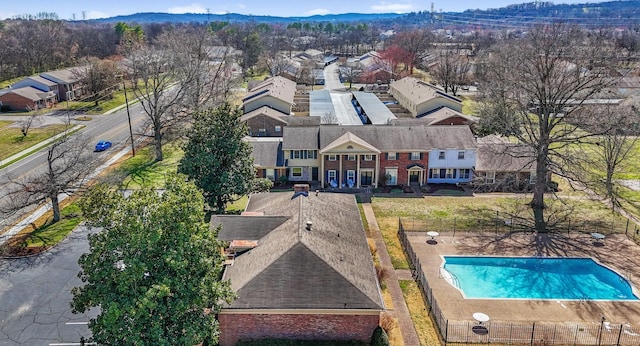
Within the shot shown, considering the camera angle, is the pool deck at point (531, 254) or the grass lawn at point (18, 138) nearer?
the pool deck at point (531, 254)

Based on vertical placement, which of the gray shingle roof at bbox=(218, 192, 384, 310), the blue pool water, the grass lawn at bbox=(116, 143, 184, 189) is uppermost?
the gray shingle roof at bbox=(218, 192, 384, 310)

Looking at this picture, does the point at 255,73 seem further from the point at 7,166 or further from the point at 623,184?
the point at 623,184

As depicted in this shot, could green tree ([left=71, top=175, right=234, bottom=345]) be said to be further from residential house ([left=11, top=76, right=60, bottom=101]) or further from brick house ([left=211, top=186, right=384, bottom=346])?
residential house ([left=11, top=76, right=60, bottom=101])

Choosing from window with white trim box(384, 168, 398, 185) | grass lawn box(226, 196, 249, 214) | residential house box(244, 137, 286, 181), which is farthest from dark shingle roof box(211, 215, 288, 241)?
window with white trim box(384, 168, 398, 185)

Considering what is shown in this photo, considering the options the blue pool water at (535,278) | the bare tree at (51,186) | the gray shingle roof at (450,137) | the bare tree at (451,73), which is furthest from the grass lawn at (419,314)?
the bare tree at (451,73)

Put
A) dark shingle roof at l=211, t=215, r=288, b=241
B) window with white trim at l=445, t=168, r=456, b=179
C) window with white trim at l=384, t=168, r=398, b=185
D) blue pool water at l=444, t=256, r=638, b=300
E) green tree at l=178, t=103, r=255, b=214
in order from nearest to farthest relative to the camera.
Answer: dark shingle roof at l=211, t=215, r=288, b=241 → blue pool water at l=444, t=256, r=638, b=300 → green tree at l=178, t=103, r=255, b=214 → window with white trim at l=384, t=168, r=398, b=185 → window with white trim at l=445, t=168, r=456, b=179

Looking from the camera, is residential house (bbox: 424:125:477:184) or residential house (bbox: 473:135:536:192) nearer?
residential house (bbox: 473:135:536:192)

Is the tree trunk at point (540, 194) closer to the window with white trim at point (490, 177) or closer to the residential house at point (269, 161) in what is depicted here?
the window with white trim at point (490, 177)
